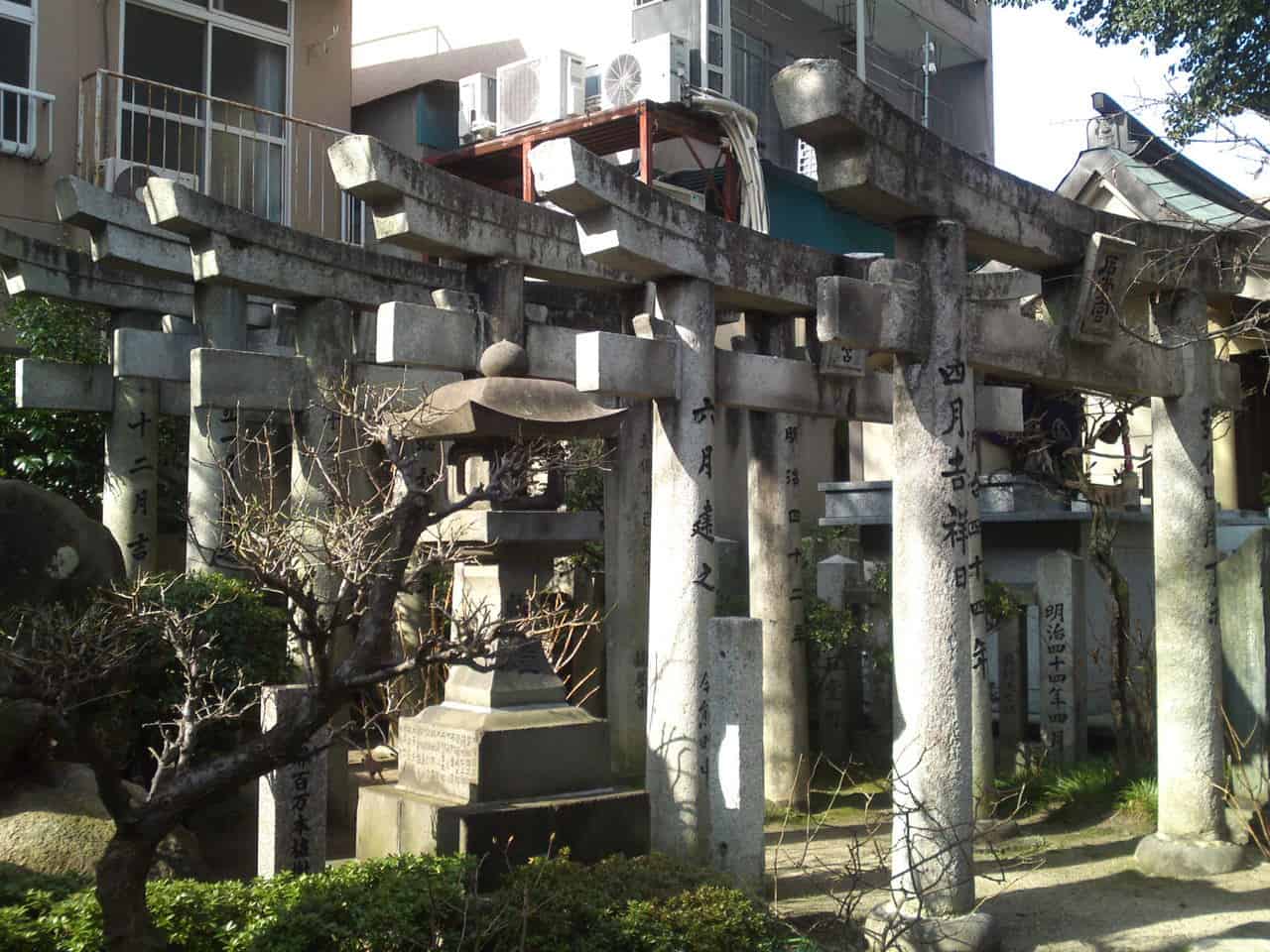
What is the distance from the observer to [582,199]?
8867mm

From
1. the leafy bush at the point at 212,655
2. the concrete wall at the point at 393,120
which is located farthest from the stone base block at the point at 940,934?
the concrete wall at the point at 393,120

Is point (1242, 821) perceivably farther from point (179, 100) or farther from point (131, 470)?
point (179, 100)

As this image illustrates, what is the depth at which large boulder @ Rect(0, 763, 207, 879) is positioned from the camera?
8.41 meters

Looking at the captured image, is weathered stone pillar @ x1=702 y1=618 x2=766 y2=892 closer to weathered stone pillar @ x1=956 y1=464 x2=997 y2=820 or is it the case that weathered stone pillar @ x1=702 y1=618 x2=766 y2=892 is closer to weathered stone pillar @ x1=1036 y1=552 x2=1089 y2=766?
weathered stone pillar @ x1=956 y1=464 x2=997 y2=820

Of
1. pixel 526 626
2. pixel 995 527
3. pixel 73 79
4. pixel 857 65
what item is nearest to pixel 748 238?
pixel 526 626

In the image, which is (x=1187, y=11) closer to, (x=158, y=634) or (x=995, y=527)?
(x=995, y=527)

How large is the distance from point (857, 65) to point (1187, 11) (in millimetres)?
7478

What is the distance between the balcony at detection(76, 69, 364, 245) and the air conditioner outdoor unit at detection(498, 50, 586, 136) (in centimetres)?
282

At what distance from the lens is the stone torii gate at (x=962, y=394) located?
778 centimetres

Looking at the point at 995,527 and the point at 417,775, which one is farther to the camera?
the point at 995,527

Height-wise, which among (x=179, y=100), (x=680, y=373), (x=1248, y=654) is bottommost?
(x=1248, y=654)

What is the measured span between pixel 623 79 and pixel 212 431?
9818mm

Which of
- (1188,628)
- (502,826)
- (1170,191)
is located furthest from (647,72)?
(502,826)

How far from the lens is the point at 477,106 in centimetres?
2056
